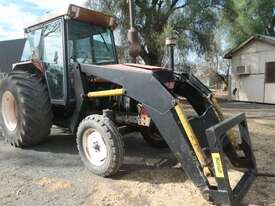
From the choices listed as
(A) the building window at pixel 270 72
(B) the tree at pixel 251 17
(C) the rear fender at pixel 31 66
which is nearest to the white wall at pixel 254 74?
(A) the building window at pixel 270 72

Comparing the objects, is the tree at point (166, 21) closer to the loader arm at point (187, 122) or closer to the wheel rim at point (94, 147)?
the loader arm at point (187, 122)

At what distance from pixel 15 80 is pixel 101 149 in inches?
86.7

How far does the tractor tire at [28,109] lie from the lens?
225 inches

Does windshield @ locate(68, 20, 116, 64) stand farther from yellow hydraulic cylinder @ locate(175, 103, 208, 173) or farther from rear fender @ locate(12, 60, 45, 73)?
yellow hydraulic cylinder @ locate(175, 103, 208, 173)

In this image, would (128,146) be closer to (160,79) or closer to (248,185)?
(160,79)

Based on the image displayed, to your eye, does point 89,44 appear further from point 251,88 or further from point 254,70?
point 251,88

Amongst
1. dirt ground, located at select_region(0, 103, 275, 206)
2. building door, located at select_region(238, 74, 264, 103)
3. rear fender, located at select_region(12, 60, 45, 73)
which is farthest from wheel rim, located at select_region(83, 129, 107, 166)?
building door, located at select_region(238, 74, 264, 103)

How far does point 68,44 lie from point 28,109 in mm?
1196

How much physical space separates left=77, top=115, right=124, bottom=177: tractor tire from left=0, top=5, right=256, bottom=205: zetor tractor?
1cm

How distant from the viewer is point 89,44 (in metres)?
6.19

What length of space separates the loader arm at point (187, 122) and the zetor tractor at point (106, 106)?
11 millimetres

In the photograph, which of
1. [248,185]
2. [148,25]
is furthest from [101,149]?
[148,25]

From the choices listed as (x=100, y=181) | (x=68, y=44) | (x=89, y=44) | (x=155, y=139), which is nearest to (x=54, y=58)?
(x=68, y=44)

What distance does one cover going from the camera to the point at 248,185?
392cm
